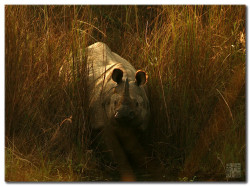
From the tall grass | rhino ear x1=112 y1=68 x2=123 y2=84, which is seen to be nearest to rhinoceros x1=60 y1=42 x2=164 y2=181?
rhino ear x1=112 y1=68 x2=123 y2=84

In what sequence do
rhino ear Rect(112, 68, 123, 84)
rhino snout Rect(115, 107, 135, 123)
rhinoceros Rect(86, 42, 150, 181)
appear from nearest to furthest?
rhino snout Rect(115, 107, 135, 123) → rhinoceros Rect(86, 42, 150, 181) → rhino ear Rect(112, 68, 123, 84)

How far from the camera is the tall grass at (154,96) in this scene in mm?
5012

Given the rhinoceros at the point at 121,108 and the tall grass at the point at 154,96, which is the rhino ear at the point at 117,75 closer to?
the rhinoceros at the point at 121,108

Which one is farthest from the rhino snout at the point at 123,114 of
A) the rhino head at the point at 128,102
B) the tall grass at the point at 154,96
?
the tall grass at the point at 154,96

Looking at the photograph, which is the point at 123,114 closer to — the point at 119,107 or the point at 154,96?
the point at 119,107

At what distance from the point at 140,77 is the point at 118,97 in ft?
1.23

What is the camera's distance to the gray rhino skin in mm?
4855

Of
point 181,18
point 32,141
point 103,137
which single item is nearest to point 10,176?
point 32,141

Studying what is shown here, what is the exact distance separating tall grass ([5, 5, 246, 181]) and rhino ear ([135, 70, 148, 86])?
0.36 metres

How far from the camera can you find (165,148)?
5.45 meters

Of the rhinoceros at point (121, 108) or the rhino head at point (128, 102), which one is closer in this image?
the rhino head at point (128, 102)

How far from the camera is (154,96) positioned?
5633mm

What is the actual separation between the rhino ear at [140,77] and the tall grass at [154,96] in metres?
0.36

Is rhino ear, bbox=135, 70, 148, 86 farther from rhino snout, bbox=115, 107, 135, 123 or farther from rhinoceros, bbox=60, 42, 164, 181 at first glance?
rhino snout, bbox=115, 107, 135, 123
